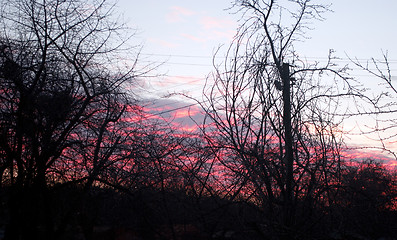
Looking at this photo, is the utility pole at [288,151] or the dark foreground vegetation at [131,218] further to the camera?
the utility pole at [288,151]


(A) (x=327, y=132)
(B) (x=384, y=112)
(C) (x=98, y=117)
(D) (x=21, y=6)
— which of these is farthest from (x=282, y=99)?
(D) (x=21, y=6)

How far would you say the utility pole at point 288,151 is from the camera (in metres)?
8.13

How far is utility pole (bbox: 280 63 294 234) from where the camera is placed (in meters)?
8.13

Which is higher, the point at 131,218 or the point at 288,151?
the point at 288,151

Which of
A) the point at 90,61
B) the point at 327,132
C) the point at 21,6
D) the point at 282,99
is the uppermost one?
the point at 21,6

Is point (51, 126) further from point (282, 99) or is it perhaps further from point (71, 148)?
point (282, 99)

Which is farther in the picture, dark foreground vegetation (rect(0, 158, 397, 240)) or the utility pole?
the utility pole

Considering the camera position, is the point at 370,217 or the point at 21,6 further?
the point at 370,217

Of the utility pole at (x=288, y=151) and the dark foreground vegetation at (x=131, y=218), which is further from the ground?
the utility pole at (x=288, y=151)

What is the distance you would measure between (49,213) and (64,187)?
2.20 feet

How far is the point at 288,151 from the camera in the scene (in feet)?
27.4

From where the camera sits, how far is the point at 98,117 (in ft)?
27.0

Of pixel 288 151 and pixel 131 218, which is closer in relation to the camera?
pixel 131 218

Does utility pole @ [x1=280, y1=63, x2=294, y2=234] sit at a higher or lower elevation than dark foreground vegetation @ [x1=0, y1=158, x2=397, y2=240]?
higher
